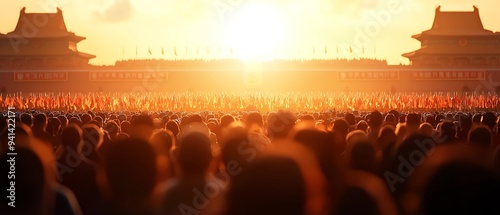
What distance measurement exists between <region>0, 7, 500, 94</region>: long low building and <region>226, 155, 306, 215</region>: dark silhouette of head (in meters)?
59.3

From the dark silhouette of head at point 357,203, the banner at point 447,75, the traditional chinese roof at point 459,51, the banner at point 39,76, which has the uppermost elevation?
the traditional chinese roof at point 459,51

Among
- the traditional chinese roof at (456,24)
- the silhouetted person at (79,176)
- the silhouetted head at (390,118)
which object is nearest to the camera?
the silhouetted person at (79,176)

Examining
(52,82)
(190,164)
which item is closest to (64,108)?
(52,82)

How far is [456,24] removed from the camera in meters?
75.3

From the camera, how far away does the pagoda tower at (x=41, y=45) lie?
2667 inches

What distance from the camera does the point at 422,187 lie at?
296 cm

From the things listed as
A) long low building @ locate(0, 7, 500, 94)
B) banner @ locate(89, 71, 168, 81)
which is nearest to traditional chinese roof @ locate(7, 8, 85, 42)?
long low building @ locate(0, 7, 500, 94)

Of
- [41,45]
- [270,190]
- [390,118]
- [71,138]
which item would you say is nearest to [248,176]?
[270,190]

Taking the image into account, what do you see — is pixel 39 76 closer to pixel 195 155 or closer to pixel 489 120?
pixel 489 120

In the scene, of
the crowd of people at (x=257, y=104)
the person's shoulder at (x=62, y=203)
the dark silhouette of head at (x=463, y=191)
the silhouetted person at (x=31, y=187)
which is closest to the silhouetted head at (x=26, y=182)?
the silhouetted person at (x=31, y=187)

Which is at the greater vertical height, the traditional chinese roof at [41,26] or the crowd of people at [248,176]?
the traditional chinese roof at [41,26]

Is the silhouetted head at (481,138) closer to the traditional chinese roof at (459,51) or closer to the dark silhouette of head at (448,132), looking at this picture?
the dark silhouette of head at (448,132)

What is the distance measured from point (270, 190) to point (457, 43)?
71740mm

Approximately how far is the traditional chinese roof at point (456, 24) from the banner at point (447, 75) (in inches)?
370
